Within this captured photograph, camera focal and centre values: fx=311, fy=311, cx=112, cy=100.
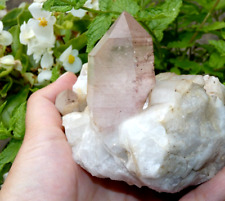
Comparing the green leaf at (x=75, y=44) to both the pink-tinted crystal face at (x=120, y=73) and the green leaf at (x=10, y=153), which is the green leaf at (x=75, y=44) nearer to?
the green leaf at (x=10, y=153)

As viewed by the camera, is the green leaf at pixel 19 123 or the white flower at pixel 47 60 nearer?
the green leaf at pixel 19 123

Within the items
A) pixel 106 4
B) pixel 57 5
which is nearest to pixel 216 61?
pixel 106 4

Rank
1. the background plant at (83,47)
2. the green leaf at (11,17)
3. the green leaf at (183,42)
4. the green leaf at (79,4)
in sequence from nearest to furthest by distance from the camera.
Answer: the green leaf at (79,4), the background plant at (83,47), the green leaf at (183,42), the green leaf at (11,17)

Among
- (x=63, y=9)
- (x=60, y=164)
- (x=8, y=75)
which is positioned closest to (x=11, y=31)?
(x=8, y=75)

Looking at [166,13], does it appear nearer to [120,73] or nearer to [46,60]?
[120,73]

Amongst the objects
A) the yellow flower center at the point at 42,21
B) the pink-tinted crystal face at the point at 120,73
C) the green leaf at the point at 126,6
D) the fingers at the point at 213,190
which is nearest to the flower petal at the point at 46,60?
the yellow flower center at the point at 42,21

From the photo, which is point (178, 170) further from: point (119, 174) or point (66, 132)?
point (66, 132)

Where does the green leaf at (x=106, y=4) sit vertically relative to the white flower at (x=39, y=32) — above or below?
above
